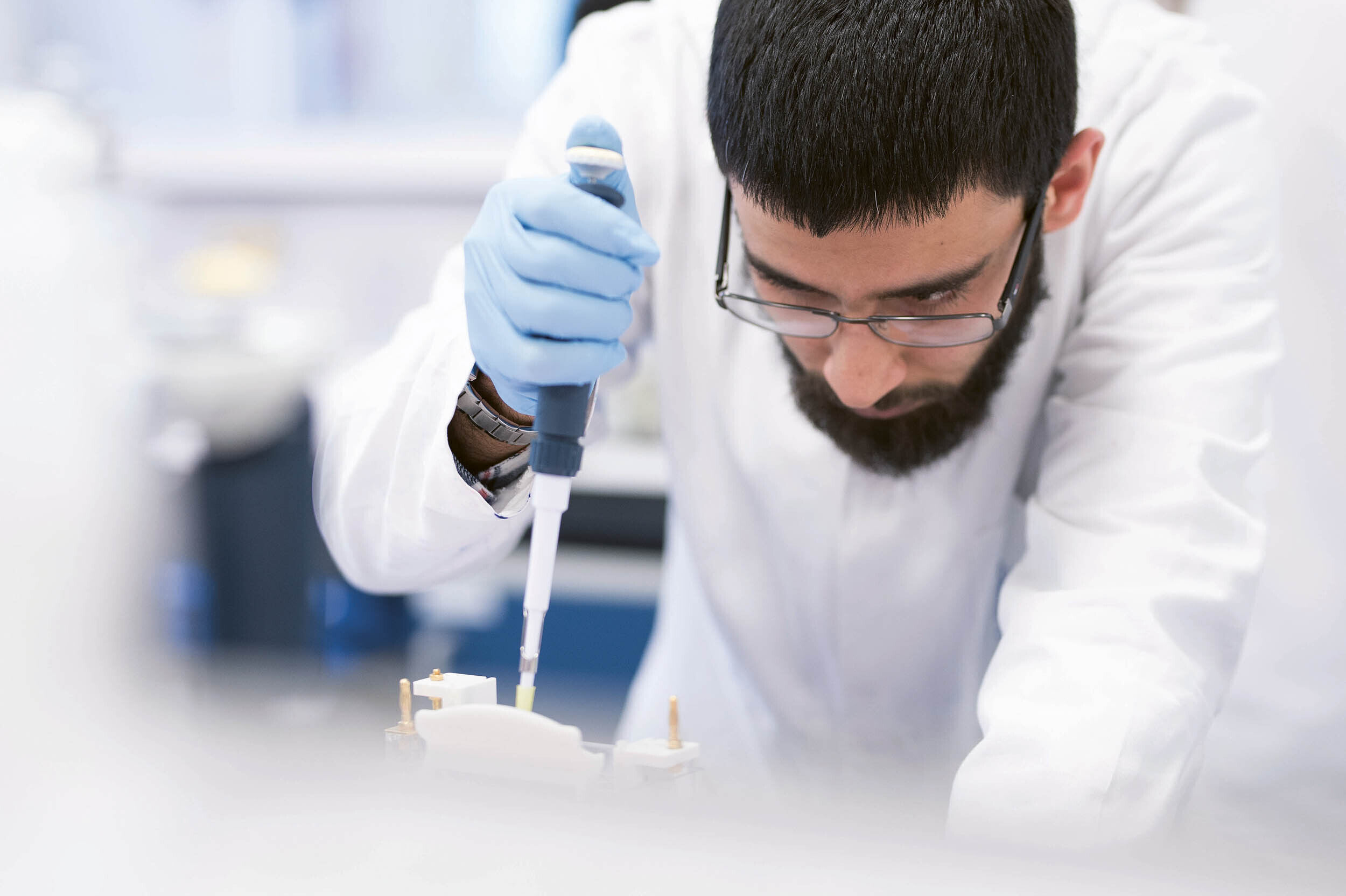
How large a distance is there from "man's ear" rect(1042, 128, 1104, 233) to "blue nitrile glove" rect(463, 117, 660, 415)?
46 centimetres

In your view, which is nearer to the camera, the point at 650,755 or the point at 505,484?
the point at 650,755

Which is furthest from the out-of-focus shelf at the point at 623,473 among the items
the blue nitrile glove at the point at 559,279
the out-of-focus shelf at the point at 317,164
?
the blue nitrile glove at the point at 559,279

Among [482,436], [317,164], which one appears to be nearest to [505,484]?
[482,436]

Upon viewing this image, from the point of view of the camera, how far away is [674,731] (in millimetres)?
712

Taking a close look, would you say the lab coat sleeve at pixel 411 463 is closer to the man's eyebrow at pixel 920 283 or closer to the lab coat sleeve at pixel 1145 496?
the man's eyebrow at pixel 920 283

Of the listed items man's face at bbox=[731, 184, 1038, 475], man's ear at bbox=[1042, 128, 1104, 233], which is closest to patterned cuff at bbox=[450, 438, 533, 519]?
man's face at bbox=[731, 184, 1038, 475]

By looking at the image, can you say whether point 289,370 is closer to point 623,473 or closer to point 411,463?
point 623,473

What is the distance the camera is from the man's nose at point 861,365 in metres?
1.00

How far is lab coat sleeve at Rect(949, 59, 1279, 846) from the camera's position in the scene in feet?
2.81

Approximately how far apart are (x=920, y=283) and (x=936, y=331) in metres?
0.07

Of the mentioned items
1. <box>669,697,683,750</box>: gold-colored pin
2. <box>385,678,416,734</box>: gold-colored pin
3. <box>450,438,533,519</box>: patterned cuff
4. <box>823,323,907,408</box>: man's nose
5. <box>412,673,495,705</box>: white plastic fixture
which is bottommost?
<box>669,697,683,750</box>: gold-colored pin

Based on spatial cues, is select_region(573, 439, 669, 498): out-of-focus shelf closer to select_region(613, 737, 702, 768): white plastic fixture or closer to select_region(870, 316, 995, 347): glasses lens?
select_region(870, 316, 995, 347): glasses lens

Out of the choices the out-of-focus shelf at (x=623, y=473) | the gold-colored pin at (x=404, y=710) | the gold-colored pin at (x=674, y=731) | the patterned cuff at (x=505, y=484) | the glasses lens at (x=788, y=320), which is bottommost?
the out-of-focus shelf at (x=623, y=473)

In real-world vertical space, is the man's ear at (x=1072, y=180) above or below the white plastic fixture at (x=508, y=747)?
above
